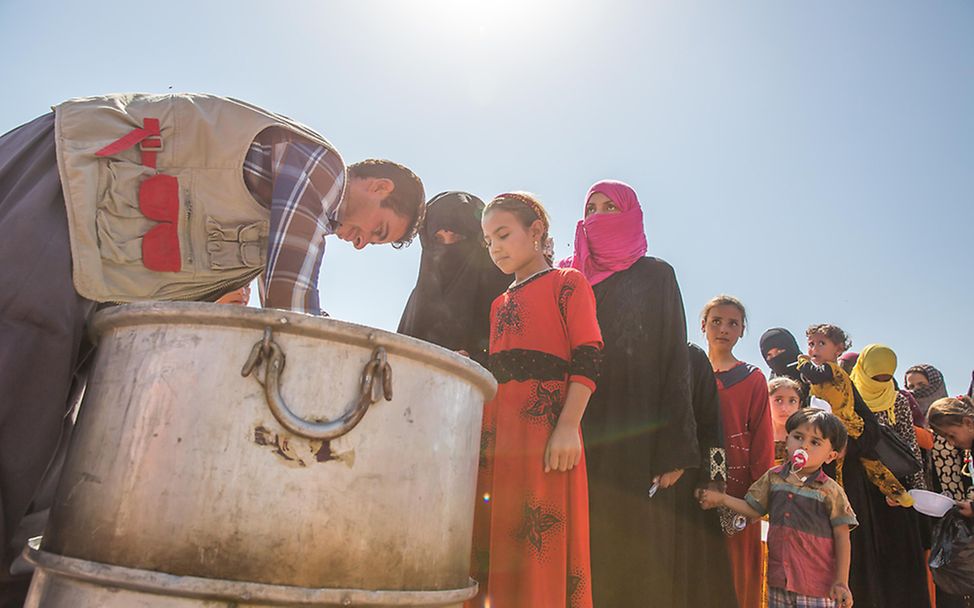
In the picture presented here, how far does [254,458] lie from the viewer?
1146 mm

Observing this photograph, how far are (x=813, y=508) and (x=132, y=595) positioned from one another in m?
2.86

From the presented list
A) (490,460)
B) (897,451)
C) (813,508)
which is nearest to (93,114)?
(490,460)

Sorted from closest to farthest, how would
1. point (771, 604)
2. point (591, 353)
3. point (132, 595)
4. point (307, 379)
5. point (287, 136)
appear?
1. point (132, 595)
2. point (307, 379)
3. point (287, 136)
4. point (591, 353)
5. point (771, 604)

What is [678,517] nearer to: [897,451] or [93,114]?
[897,451]

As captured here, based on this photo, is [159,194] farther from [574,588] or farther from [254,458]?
[574,588]

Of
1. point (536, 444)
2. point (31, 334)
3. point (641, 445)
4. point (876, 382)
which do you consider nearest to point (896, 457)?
point (876, 382)

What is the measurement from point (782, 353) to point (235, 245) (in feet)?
12.3

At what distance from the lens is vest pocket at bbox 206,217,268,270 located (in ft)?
5.53

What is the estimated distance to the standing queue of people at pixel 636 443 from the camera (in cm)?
204

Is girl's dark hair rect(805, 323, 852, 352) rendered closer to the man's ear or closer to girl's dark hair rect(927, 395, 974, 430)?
girl's dark hair rect(927, 395, 974, 430)

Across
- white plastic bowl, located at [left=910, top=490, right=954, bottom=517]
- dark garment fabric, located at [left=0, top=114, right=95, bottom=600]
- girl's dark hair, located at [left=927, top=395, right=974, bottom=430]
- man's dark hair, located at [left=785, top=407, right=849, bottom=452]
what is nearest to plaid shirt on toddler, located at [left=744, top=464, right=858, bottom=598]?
man's dark hair, located at [left=785, top=407, right=849, bottom=452]

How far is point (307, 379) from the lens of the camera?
1.19 metres

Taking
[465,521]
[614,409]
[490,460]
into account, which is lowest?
[465,521]

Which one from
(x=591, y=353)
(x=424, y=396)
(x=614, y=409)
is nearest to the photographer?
(x=424, y=396)
